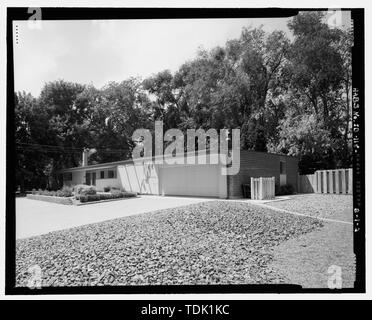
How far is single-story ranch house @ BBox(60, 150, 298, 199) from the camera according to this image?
51.0 ft

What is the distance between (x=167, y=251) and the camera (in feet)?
16.6

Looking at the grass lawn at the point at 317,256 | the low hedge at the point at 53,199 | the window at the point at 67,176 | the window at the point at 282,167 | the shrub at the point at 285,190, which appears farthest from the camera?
the window at the point at 67,176

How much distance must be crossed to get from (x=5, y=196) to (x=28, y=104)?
25.0 metres

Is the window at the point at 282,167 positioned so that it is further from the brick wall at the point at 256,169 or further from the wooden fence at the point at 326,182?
the wooden fence at the point at 326,182

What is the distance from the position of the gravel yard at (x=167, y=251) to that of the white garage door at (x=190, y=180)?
27.2 ft

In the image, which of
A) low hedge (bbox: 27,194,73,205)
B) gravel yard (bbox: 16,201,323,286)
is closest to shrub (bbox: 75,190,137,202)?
low hedge (bbox: 27,194,73,205)

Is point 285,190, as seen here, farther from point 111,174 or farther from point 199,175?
point 111,174

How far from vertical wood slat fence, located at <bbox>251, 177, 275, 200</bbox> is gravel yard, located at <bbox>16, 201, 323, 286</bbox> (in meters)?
6.49

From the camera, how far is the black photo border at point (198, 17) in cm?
325

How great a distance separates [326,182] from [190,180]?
7.55 meters

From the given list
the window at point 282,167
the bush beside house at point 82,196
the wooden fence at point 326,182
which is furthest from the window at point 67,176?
the wooden fence at point 326,182

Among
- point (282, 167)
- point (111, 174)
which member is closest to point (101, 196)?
point (111, 174)

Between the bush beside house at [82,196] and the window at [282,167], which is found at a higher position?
the window at [282,167]

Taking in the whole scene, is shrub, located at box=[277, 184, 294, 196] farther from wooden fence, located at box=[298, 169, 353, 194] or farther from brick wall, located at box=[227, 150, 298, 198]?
wooden fence, located at box=[298, 169, 353, 194]
